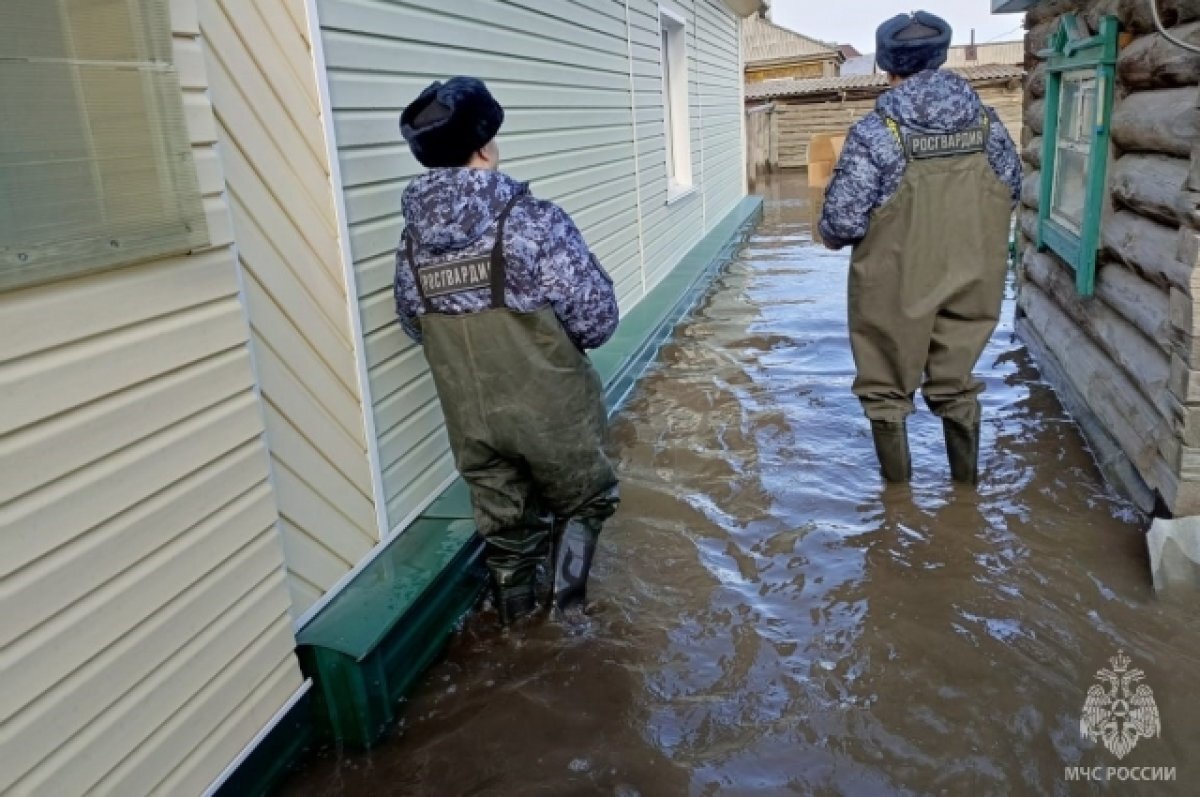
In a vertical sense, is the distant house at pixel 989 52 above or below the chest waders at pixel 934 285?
above

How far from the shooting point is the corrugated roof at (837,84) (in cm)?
2130

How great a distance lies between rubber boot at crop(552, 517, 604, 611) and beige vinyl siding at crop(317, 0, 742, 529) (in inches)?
23.0

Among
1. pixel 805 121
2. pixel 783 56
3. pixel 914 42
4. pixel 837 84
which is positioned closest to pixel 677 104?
pixel 914 42

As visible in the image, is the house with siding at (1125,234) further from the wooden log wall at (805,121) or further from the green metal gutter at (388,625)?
the wooden log wall at (805,121)

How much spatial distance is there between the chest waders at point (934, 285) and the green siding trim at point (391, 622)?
1.80 metres

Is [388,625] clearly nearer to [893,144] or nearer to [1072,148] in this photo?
[893,144]

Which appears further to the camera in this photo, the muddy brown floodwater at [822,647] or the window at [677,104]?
the window at [677,104]

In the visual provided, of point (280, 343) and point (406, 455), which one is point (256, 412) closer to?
point (280, 343)

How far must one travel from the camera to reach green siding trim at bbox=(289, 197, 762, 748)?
2.65 meters

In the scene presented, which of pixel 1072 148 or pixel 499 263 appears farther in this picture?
pixel 1072 148

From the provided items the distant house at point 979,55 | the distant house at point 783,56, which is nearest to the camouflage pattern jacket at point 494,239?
the distant house at point 783,56

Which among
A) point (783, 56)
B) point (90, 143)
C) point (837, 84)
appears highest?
point (783, 56)

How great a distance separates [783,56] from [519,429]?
32.7 m

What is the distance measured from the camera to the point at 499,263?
2732 mm
